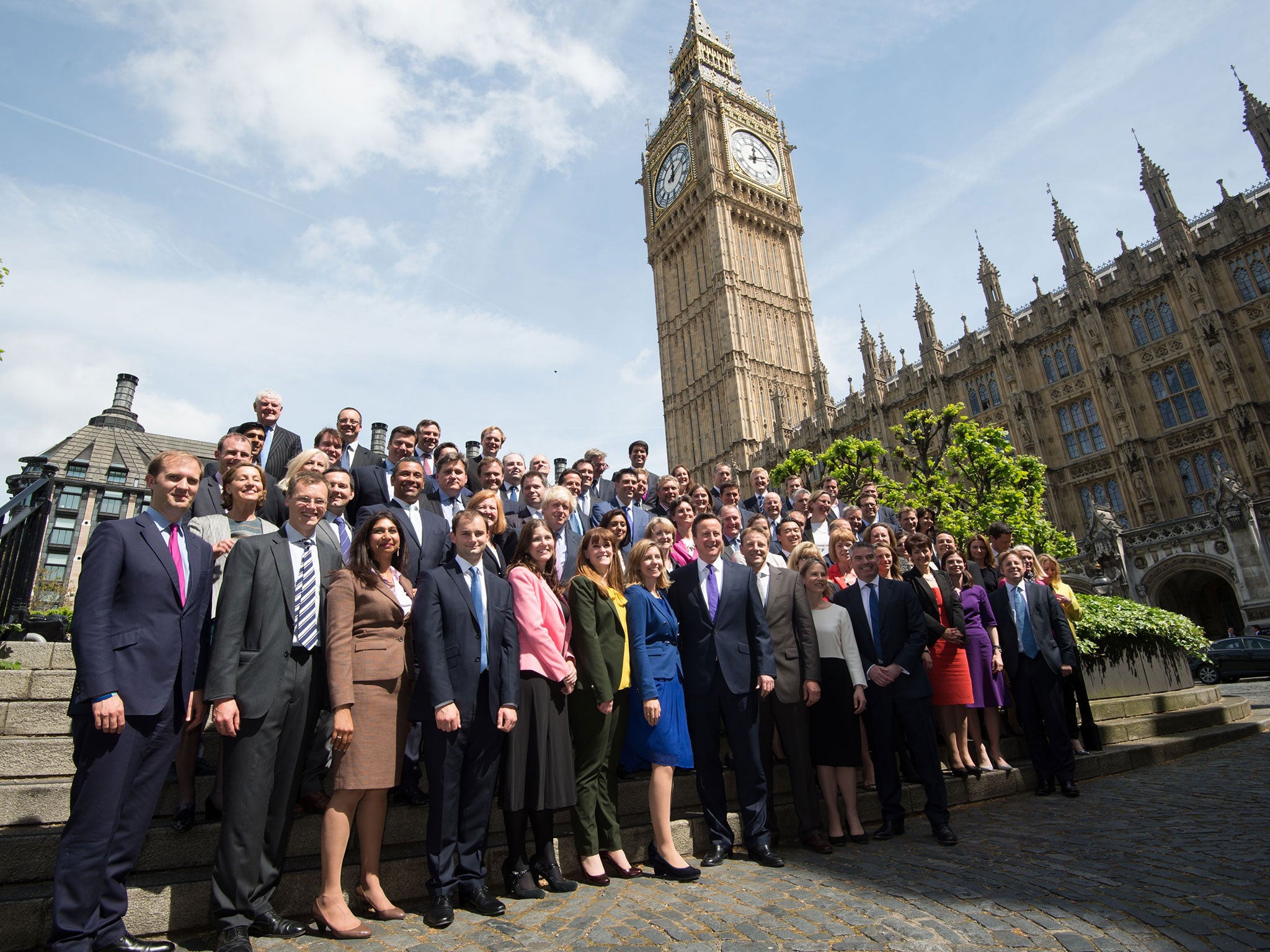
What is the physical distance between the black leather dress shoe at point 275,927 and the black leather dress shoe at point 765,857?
255 centimetres

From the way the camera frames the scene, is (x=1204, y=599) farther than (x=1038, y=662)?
Yes

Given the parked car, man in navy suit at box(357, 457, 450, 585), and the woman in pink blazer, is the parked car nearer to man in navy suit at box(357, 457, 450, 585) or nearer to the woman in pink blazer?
the woman in pink blazer

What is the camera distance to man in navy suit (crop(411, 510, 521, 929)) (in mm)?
3461

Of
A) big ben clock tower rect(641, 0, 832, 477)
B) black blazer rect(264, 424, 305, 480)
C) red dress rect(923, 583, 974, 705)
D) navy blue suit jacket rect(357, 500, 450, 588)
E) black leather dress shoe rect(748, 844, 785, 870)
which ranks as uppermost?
big ben clock tower rect(641, 0, 832, 477)

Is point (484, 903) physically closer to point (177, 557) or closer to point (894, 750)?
point (177, 557)

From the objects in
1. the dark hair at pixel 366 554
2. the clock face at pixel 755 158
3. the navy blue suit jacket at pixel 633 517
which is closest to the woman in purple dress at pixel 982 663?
the navy blue suit jacket at pixel 633 517

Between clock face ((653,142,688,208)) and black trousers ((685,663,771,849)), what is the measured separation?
186 ft

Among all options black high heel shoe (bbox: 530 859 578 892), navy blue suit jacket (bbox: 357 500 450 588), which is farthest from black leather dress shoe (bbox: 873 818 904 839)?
navy blue suit jacket (bbox: 357 500 450 588)

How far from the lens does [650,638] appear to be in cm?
436

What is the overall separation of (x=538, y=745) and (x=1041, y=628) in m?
4.92

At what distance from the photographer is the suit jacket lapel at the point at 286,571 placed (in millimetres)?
3471

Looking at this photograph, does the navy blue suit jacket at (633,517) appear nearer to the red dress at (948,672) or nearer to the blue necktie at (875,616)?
the blue necktie at (875,616)

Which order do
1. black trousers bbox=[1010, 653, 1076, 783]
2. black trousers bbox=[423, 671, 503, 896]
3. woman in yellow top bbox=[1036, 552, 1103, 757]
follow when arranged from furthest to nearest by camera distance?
woman in yellow top bbox=[1036, 552, 1103, 757], black trousers bbox=[1010, 653, 1076, 783], black trousers bbox=[423, 671, 503, 896]

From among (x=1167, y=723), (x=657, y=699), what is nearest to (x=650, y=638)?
(x=657, y=699)
